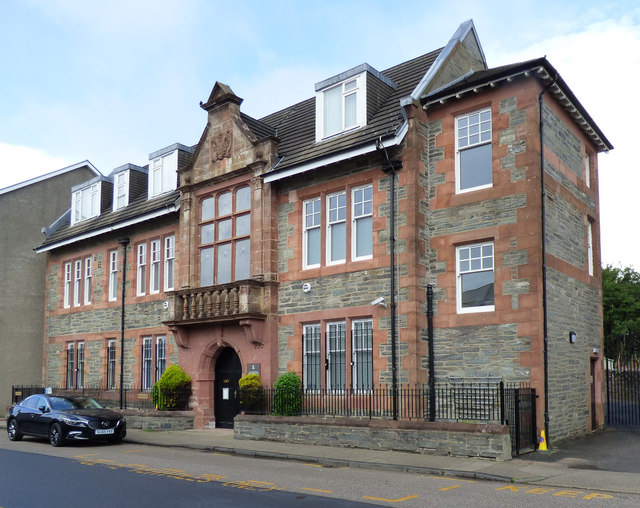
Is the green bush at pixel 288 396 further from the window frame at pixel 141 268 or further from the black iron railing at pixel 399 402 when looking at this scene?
the window frame at pixel 141 268

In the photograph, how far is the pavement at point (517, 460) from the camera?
12094 mm

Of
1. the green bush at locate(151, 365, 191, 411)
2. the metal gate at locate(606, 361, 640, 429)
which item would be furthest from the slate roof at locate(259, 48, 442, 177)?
the metal gate at locate(606, 361, 640, 429)

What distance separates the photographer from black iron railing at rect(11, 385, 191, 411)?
74.0 ft

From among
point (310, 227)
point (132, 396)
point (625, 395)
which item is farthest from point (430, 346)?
point (132, 396)

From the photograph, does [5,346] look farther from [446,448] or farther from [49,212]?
[446,448]

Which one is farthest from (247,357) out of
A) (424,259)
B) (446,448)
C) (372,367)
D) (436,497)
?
(436,497)

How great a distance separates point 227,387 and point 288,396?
3945 mm

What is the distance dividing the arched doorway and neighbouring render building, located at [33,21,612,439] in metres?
0.06

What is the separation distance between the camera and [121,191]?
96.6ft

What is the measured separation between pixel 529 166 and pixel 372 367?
644 cm

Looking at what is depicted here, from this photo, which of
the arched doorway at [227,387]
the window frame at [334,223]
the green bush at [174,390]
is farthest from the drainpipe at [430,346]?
the green bush at [174,390]

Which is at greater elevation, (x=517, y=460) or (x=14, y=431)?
(x=517, y=460)

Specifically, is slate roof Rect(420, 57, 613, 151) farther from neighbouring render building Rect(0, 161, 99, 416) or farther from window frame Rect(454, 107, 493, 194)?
neighbouring render building Rect(0, 161, 99, 416)

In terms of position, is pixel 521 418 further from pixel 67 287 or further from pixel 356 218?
pixel 67 287
